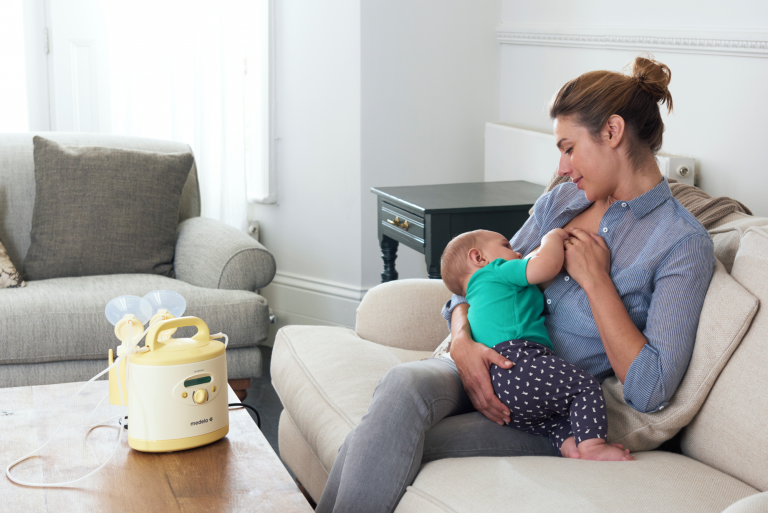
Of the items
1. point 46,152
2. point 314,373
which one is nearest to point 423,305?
point 314,373

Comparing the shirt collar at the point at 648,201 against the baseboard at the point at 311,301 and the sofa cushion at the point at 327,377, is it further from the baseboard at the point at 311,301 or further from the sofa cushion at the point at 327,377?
the baseboard at the point at 311,301

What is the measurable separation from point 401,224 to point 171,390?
1.48m

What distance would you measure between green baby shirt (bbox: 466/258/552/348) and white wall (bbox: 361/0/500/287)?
70.2 inches

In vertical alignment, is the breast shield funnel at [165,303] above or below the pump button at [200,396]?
above

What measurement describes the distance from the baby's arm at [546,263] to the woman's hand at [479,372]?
0.52 ft

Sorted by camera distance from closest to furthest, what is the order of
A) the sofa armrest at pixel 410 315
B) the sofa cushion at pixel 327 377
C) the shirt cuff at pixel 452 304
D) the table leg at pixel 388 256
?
the sofa cushion at pixel 327 377 → the shirt cuff at pixel 452 304 → the sofa armrest at pixel 410 315 → the table leg at pixel 388 256

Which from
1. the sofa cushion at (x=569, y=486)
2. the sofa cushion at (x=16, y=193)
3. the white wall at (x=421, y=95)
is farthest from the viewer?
the white wall at (x=421, y=95)

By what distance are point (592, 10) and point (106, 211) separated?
71.0 inches

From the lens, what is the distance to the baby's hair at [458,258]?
153 centimetres

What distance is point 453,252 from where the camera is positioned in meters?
1.54

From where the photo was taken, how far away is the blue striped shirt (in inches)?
48.9

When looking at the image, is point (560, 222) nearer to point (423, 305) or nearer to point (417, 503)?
point (423, 305)

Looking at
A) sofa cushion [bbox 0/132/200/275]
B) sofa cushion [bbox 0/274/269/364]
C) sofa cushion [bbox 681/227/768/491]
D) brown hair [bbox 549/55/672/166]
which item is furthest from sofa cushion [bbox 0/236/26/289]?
sofa cushion [bbox 681/227/768/491]

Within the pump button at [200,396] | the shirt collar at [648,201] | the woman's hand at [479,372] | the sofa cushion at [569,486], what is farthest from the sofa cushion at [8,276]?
the shirt collar at [648,201]
